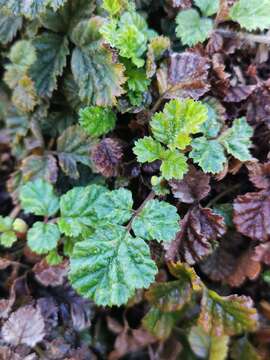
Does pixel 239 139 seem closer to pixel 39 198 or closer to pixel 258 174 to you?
pixel 258 174

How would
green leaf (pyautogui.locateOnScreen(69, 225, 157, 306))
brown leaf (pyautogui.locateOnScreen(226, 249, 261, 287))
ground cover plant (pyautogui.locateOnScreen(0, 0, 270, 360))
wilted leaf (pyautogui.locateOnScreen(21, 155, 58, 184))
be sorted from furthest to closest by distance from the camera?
A: wilted leaf (pyautogui.locateOnScreen(21, 155, 58, 184)) → brown leaf (pyautogui.locateOnScreen(226, 249, 261, 287)) → ground cover plant (pyautogui.locateOnScreen(0, 0, 270, 360)) → green leaf (pyautogui.locateOnScreen(69, 225, 157, 306))

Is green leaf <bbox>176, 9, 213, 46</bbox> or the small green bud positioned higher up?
green leaf <bbox>176, 9, 213, 46</bbox>

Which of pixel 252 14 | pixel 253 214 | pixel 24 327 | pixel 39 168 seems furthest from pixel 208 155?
pixel 24 327

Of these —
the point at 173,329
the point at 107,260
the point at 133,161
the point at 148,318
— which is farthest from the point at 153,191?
the point at 173,329

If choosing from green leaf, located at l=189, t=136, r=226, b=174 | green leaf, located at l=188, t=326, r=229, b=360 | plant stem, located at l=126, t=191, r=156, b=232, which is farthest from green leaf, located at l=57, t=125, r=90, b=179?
green leaf, located at l=188, t=326, r=229, b=360

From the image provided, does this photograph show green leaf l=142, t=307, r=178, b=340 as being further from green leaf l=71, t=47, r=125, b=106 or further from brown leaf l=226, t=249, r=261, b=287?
green leaf l=71, t=47, r=125, b=106

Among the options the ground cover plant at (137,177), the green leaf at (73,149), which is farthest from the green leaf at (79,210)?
the green leaf at (73,149)
